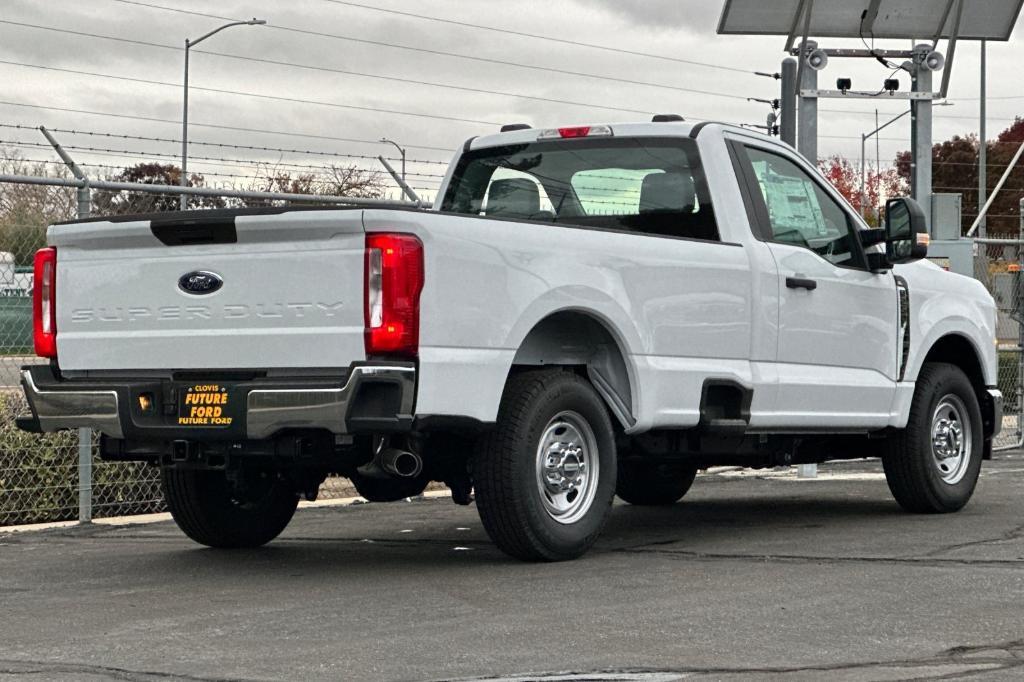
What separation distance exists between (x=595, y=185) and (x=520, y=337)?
2167 millimetres

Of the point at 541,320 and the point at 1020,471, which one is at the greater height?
the point at 541,320

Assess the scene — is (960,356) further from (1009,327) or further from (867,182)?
(867,182)

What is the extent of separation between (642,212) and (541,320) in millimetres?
1582

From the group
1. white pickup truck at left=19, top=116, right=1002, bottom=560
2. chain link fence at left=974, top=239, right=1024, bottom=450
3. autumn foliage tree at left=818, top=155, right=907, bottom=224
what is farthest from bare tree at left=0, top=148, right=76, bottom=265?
autumn foliage tree at left=818, top=155, right=907, bottom=224

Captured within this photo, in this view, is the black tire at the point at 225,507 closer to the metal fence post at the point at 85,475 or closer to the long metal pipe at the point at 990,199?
the metal fence post at the point at 85,475

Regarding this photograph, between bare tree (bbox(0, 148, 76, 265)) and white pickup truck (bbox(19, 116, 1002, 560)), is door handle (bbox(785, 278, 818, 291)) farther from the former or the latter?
bare tree (bbox(0, 148, 76, 265))

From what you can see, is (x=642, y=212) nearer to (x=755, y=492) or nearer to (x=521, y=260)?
(x=521, y=260)

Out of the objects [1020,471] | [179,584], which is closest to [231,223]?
[179,584]

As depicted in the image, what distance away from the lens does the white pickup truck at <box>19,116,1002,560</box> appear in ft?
25.2

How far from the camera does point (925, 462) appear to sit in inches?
428

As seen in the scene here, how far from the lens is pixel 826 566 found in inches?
329

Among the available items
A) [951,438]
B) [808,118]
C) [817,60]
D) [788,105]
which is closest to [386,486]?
[951,438]

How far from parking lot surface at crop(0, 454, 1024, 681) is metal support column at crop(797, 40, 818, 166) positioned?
450 centimetres

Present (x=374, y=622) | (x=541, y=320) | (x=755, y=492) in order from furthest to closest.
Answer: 1. (x=755, y=492)
2. (x=541, y=320)
3. (x=374, y=622)
